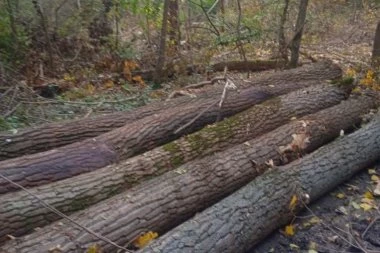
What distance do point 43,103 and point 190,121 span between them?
92.6 inches

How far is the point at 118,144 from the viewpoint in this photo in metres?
4.69

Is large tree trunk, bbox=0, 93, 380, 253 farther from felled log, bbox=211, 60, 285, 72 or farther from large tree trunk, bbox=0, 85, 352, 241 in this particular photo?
felled log, bbox=211, 60, 285, 72

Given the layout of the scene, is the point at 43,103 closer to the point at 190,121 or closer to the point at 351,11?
the point at 190,121

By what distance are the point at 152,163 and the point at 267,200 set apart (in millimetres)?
1119

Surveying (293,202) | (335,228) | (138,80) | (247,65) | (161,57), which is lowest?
(335,228)

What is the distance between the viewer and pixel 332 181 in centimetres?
487

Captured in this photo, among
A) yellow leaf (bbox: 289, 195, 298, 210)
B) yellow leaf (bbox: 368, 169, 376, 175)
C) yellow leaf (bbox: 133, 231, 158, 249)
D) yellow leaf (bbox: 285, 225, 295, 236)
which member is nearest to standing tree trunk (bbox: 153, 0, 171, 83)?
yellow leaf (bbox: 368, 169, 376, 175)

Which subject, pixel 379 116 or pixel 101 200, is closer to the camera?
pixel 101 200

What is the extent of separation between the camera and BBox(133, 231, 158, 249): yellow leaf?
348 cm

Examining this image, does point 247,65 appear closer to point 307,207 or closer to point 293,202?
point 307,207

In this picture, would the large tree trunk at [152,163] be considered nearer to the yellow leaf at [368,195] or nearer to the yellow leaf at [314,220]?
the yellow leaf at [314,220]

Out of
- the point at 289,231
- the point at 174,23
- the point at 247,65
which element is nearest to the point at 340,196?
the point at 289,231

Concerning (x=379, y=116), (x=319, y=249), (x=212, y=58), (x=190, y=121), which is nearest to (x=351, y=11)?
(x=212, y=58)

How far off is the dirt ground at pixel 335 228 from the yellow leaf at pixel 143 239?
93 cm
